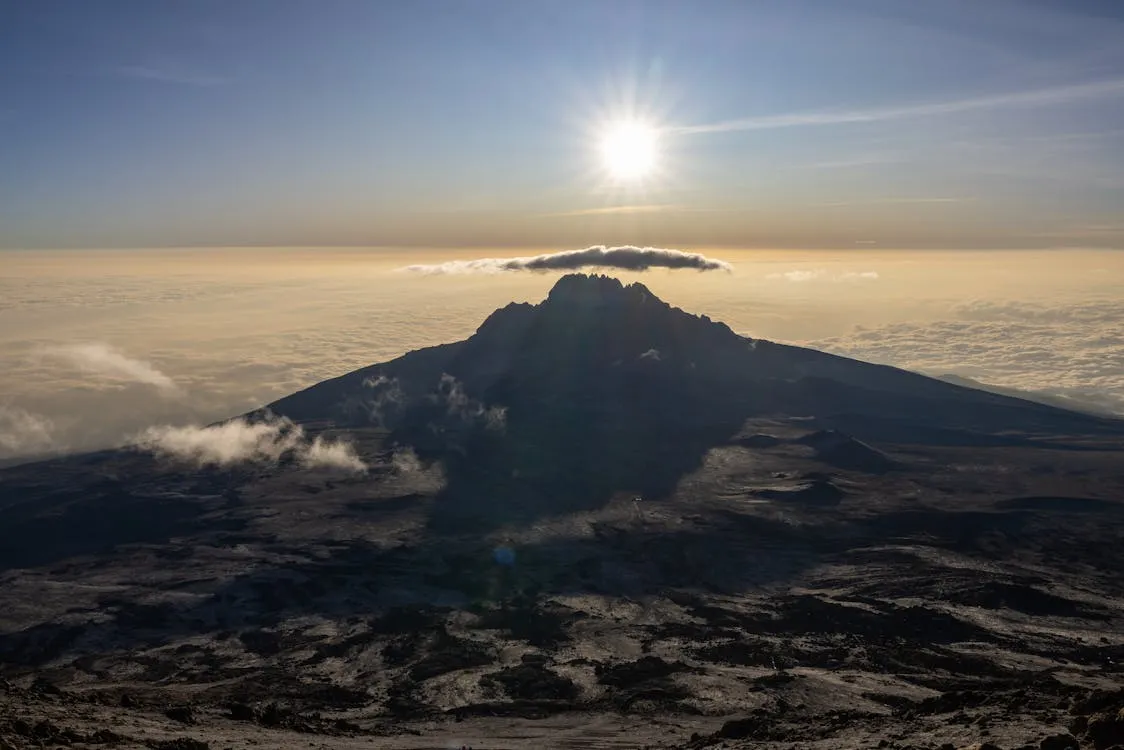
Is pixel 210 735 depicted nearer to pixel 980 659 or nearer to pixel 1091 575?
pixel 980 659

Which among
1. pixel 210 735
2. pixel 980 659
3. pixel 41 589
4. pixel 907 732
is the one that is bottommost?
pixel 41 589

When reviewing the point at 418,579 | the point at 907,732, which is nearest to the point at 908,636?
the point at 907,732

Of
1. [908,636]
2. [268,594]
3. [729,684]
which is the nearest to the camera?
[729,684]

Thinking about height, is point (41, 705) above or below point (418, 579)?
above

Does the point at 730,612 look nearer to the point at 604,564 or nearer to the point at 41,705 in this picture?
the point at 604,564

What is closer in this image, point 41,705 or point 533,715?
point 41,705

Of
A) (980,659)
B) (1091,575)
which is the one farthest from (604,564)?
(1091,575)

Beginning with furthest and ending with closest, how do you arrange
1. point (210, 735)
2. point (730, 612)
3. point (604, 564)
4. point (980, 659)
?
point (604, 564) < point (730, 612) < point (980, 659) < point (210, 735)
